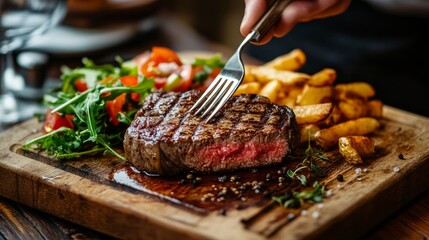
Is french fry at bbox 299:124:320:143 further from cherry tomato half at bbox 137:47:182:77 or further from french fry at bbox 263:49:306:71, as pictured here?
cherry tomato half at bbox 137:47:182:77

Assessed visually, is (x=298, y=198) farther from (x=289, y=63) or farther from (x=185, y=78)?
(x=289, y=63)

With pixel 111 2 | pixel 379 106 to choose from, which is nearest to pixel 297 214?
pixel 379 106

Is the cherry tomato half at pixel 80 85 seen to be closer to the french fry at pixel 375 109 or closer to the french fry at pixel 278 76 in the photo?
the french fry at pixel 278 76

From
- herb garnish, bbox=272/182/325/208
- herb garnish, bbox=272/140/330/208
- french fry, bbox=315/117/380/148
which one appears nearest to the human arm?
french fry, bbox=315/117/380/148

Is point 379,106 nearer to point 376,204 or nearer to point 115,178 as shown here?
point 376,204

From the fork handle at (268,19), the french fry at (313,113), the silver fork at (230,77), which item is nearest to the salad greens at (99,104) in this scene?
the silver fork at (230,77)

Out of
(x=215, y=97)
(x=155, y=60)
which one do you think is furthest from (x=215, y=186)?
(x=155, y=60)

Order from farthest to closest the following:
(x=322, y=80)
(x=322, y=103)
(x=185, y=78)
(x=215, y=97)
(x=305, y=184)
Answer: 1. (x=185, y=78)
2. (x=322, y=80)
3. (x=322, y=103)
4. (x=215, y=97)
5. (x=305, y=184)
